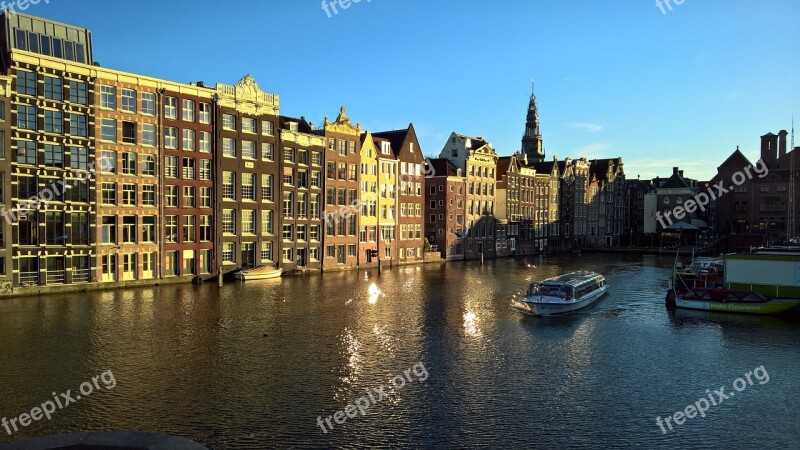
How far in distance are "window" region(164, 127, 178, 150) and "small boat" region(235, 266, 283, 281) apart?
1700 centimetres

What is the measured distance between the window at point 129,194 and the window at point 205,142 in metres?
10.3

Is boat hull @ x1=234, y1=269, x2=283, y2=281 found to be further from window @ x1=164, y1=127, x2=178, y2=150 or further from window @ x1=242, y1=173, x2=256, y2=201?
window @ x1=164, y1=127, x2=178, y2=150

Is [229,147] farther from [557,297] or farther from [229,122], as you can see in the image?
[557,297]

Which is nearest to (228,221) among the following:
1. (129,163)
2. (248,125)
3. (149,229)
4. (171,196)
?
(171,196)

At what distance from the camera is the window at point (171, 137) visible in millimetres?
69750

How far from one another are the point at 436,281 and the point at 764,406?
50.9 metres

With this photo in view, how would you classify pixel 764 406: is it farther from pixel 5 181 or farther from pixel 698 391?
pixel 5 181

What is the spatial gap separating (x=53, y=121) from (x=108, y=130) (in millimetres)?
5715

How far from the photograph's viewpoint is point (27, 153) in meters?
57.7

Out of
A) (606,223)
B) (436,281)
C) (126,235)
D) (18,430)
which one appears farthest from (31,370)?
(606,223)

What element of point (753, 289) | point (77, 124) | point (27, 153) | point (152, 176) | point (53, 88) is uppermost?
point (53, 88)

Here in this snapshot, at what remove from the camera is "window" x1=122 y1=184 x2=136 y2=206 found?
65688 mm

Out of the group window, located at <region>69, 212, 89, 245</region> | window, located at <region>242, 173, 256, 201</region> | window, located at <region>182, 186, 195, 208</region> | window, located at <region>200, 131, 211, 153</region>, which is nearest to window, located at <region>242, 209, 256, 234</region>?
window, located at <region>242, 173, 256, 201</region>

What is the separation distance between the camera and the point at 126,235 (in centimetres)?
6562
